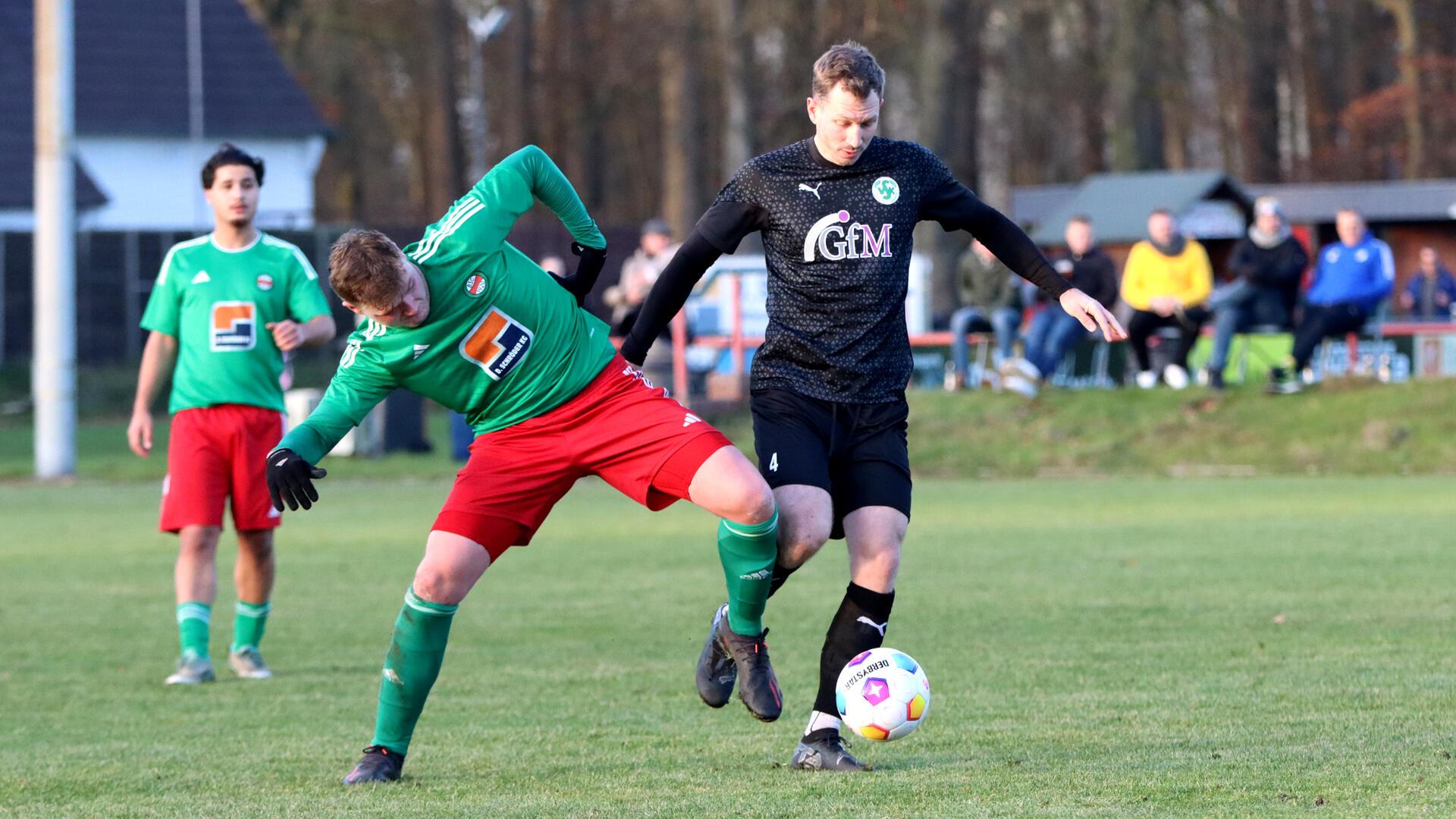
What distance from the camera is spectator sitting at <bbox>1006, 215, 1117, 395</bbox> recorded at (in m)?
19.8

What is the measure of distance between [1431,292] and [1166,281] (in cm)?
1065

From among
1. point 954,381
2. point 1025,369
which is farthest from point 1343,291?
point 954,381

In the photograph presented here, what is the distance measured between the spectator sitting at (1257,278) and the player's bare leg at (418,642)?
1505cm

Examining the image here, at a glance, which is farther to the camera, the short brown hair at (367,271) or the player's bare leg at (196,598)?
the player's bare leg at (196,598)

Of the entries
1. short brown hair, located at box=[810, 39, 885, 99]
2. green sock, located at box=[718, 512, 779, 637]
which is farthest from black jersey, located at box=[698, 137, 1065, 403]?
green sock, located at box=[718, 512, 779, 637]

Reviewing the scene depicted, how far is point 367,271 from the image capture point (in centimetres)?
552

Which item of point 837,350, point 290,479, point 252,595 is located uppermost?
point 837,350

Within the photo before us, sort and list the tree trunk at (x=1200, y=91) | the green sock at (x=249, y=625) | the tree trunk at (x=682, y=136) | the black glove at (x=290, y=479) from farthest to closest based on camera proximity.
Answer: the tree trunk at (x=1200, y=91) → the tree trunk at (x=682, y=136) → the green sock at (x=249, y=625) → the black glove at (x=290, y=479)

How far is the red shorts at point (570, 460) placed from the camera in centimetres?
609

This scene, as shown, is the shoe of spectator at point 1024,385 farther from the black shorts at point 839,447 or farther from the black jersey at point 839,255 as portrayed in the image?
the black shorts at point 839,447

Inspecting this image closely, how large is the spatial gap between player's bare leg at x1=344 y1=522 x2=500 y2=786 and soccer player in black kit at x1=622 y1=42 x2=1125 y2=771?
0.83 meters

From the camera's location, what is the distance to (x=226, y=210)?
8578 mm

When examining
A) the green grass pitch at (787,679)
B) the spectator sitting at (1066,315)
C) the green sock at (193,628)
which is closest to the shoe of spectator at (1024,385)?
the spectator sitting at (1066,315)

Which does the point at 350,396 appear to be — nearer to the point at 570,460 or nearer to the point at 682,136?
the point at 570,460
